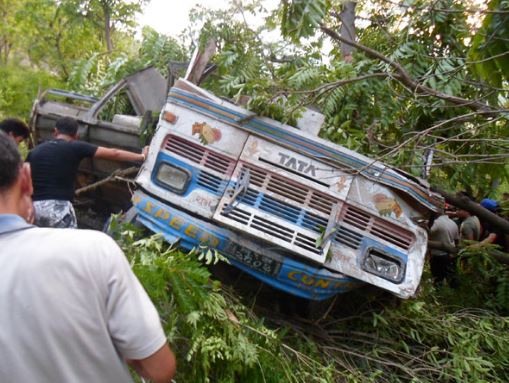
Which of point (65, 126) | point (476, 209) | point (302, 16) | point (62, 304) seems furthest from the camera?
point (476, 209)

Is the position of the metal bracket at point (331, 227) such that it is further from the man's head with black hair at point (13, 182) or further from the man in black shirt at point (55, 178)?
the man's head with black hair at point (13, 182)

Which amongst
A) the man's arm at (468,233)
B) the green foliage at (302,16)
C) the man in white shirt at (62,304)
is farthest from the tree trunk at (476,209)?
the man in white shirt at (62,304)

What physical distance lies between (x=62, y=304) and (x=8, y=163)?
0.42 metres

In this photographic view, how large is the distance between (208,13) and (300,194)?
2692 millimetres

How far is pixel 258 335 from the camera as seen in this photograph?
316cm

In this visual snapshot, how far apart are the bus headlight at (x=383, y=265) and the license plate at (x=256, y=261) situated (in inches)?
28.9

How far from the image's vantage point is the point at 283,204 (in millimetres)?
3748

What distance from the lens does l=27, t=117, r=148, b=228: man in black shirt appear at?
3.67 m

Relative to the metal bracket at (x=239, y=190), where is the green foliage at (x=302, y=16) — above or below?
above

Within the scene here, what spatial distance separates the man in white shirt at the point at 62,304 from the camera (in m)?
1.22

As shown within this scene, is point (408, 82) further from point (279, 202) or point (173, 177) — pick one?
point (173, 177)

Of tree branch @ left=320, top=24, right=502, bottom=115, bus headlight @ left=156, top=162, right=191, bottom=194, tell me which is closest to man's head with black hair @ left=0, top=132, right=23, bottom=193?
bus headlight @ left=156, top=162, right=191, bottom=194

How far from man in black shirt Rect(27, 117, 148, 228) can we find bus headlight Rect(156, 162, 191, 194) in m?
0.54

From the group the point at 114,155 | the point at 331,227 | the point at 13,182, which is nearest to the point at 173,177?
the point at 114,155
